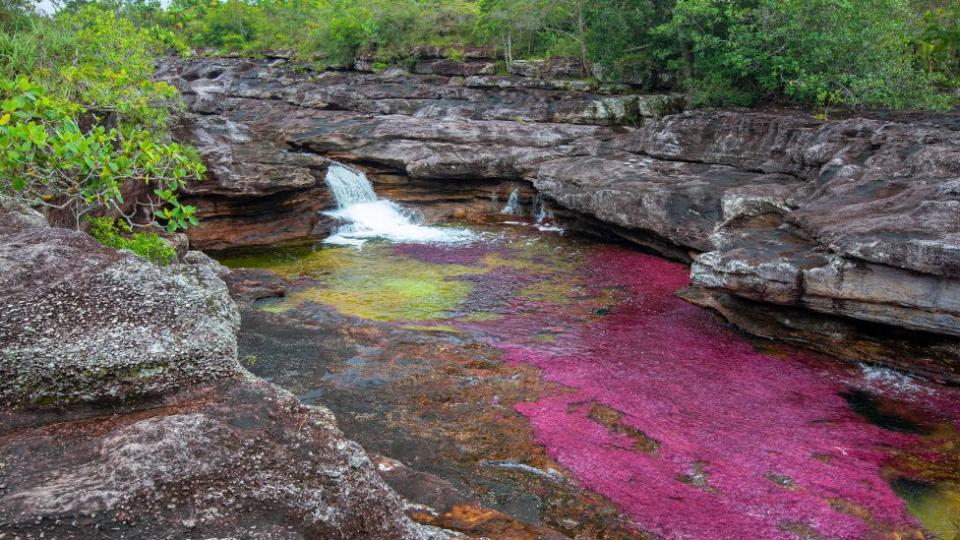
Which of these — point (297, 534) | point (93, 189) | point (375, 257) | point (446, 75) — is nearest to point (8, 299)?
point (297, 534)

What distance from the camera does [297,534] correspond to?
391 centimetres

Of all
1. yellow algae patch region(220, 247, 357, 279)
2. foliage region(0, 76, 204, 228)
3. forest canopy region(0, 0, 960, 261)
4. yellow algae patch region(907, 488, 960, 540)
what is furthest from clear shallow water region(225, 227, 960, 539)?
foliage region(0, 76, 204, 228)

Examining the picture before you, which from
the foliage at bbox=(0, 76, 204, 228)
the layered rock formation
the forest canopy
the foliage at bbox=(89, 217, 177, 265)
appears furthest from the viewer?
the foliage at bbox=(89, 217, 177, 265)

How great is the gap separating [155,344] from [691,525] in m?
5.61

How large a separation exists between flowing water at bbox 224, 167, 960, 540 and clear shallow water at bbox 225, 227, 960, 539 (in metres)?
0.03

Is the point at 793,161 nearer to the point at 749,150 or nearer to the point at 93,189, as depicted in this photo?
the point at 749,150

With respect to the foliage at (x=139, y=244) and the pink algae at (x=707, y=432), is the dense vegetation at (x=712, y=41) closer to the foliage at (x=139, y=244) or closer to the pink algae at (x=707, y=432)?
the pink algae at (x=707, y=432)

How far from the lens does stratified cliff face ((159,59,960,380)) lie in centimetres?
1091

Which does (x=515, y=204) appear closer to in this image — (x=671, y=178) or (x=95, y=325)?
(x=671, y=178)

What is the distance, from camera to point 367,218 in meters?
23.2

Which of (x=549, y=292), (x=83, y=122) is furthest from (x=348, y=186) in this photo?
(x=83, y=122)

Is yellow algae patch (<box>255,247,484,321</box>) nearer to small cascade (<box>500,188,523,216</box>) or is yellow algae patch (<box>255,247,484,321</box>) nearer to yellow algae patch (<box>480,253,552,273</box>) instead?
yellow algae patch (<box>480,253,552,273</box>)

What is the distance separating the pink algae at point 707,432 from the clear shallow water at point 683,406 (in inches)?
1.0

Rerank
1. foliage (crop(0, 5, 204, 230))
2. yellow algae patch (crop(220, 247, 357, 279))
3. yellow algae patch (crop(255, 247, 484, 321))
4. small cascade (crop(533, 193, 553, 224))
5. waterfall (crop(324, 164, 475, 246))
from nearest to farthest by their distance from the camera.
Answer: foliage (crop(0, 5, 204, 230))
yellow algae patch (crop(255, 247, 484, 321))
yellow algae patch (crop(220, 247, 357, 279))
waterfall (crop(324, 164, 475, 246))
small cascade (crop(533, 193, 553, 224))
